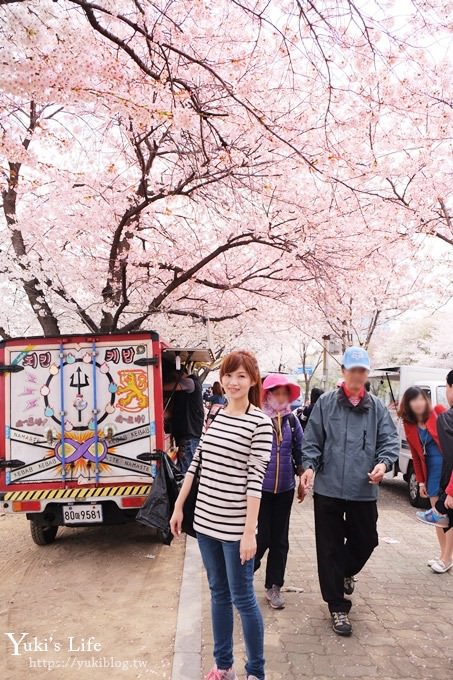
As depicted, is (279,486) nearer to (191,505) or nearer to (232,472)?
(191,505)

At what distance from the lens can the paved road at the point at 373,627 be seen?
3.27 m

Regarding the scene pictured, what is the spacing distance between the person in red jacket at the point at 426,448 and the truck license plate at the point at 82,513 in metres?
3.34

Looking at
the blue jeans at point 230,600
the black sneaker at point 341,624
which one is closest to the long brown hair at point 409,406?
the black sneaker at point 341,624

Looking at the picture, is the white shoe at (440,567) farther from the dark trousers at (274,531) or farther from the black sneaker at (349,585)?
the dark trousers at (274,531)

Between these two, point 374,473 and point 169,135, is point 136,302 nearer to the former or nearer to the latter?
point 169,135

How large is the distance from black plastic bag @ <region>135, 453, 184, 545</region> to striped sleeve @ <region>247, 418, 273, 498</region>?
9.52 feet

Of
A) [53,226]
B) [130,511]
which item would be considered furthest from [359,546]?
[53,226]

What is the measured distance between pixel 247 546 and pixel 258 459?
1.41 ft

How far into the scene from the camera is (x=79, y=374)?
617 centimetres

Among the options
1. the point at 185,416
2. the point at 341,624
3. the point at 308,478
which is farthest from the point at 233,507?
the point at 185,416

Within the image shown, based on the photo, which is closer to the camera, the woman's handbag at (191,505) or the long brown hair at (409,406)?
the woman's handbag at (191,505)

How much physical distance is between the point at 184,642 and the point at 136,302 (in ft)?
41.7

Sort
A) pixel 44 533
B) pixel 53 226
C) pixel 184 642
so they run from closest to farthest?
pixel 184 642 → pixel 44 533 → pixel 53 226

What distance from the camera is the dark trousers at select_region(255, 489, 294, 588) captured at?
14.1ft
